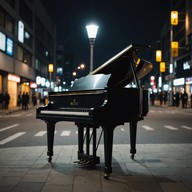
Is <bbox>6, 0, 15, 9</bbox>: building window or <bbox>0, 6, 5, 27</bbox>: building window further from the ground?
<bbox>6, 0, 15, 9</bbox>: building window

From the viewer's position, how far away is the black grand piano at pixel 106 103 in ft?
19.0

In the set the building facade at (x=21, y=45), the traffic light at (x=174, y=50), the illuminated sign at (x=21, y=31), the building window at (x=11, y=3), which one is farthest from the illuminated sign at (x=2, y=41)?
the traffic light at (x=174, y=50)

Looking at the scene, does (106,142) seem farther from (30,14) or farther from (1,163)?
(30,14)

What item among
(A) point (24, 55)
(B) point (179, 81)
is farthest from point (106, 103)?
(B) point (179, 81)

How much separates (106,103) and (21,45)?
46459 mm

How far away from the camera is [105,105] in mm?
5789

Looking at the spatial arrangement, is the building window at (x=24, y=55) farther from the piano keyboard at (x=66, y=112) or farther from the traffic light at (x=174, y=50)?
the piano keyboard at (x=66, y=112)

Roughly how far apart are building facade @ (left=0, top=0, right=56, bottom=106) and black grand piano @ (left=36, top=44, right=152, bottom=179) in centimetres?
3336

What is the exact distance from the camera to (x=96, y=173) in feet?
20.4

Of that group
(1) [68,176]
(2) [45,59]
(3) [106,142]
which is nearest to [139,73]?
(3) [106,142]

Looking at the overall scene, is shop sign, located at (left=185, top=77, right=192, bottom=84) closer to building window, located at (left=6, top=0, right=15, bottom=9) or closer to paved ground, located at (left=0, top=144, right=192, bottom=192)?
building window, located at (left=6, top=0, right=15, bottom=9)

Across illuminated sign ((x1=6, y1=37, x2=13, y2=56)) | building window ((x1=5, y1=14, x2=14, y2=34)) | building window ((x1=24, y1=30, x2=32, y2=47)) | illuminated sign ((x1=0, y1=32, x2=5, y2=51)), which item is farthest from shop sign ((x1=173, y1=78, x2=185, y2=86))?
illuminated sign ((x1=0, y1=32, x2=5, y2=51))

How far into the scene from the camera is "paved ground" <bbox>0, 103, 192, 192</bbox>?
206 inches

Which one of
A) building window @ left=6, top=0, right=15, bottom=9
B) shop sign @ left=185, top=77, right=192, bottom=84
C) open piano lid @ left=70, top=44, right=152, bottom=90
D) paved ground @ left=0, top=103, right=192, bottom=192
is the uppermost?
building window @ left=6, top=0, right=15, bottom=9
